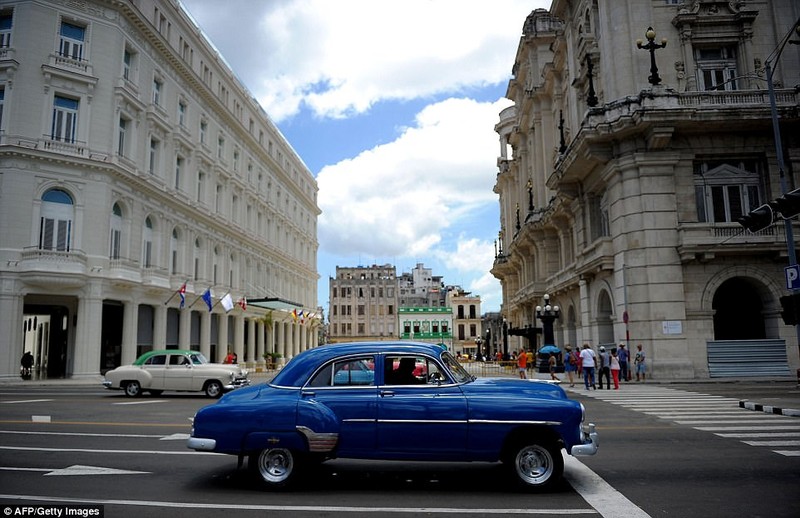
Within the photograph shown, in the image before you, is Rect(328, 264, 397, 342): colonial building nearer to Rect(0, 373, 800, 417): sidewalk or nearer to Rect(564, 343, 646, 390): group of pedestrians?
Rect(0, 373, 800, 417): sidewalk

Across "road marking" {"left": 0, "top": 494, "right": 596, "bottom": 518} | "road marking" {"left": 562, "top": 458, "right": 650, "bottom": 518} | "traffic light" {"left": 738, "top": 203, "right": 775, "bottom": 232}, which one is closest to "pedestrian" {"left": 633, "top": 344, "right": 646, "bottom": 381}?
"traffic light" {"left": 738, "top": 203, "right": 775, "bottom": 232}

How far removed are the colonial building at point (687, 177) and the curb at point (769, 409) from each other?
9.94 m

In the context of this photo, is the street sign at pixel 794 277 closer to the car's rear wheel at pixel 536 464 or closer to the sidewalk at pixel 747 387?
the sidewalk at pixel 747 387

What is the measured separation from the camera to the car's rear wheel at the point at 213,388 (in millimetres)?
21609

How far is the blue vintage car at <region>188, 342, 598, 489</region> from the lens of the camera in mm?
7312

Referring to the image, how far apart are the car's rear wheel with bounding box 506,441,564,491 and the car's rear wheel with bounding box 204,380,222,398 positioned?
16.5m

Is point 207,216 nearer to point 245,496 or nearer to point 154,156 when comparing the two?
point 154,156

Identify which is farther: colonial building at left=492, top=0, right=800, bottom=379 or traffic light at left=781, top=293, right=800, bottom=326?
colonial building at left=492, top=0, right=800, bottom=379

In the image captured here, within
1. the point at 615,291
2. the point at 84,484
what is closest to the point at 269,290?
the point at 615,291

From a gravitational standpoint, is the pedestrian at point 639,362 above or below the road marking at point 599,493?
above

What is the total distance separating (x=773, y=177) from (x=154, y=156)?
117 feet

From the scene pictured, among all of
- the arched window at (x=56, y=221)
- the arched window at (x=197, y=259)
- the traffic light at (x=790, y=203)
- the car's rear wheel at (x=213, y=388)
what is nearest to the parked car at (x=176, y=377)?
the car's rear wheel at (x=213, y=388)

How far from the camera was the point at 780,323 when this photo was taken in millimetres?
25703

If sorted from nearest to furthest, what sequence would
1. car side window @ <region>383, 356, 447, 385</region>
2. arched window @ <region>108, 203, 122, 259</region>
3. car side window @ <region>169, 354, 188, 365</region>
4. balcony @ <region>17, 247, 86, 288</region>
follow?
car side window @ <region>383, 356, 447, 385</region>, car side window @ <region>169, 354, 188, 365</region>, balcony @ <region>17, 247, 86, 288</region>, arched window @ <region>108, 203, 122, 259</region>
